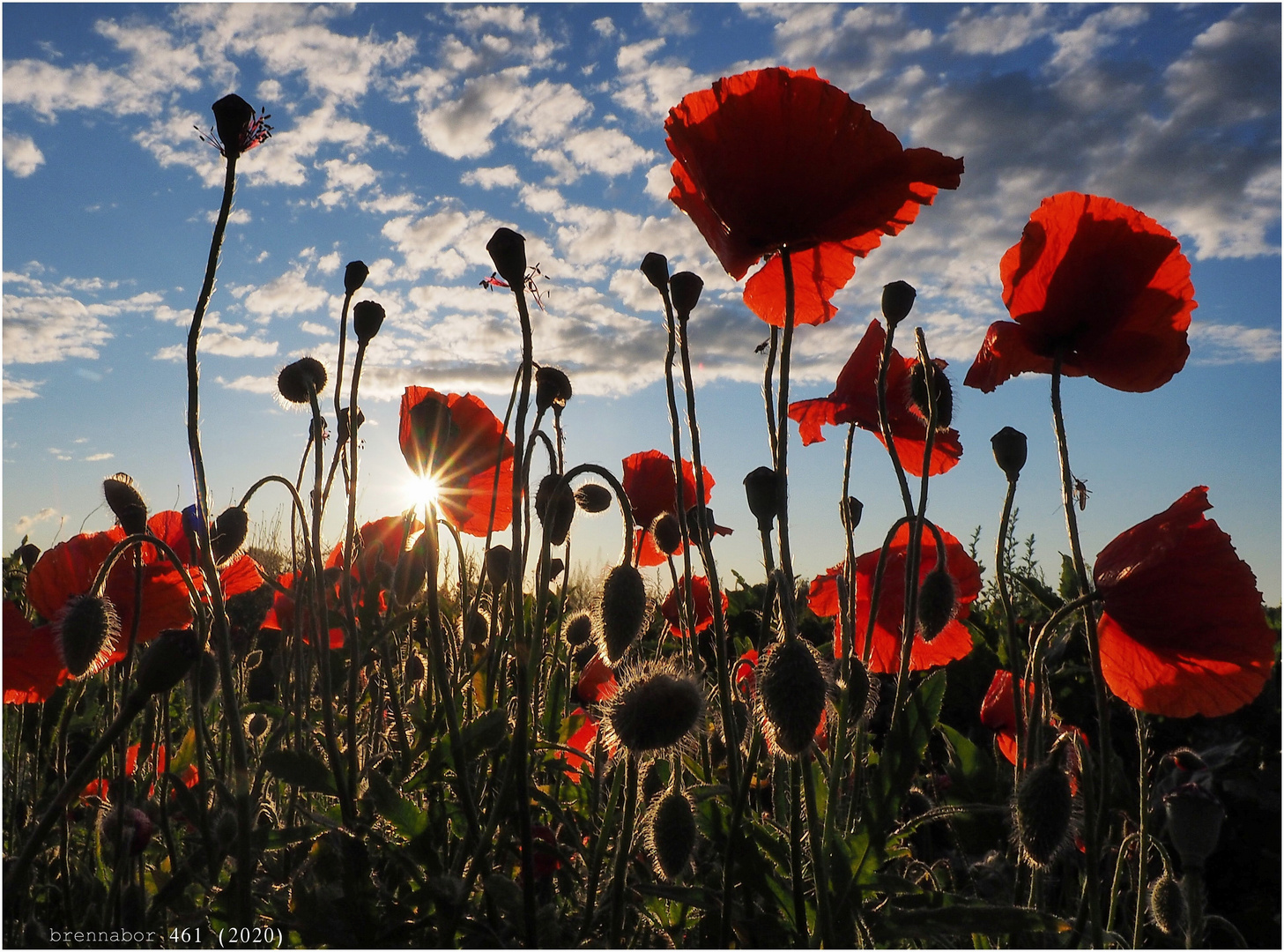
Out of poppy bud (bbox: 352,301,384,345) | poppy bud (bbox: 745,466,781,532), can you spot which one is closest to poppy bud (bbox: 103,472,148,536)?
poppy bud (bbox: 352,301,384,345)

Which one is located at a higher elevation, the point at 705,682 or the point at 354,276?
the point at 354,276

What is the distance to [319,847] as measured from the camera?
1514 millimetres

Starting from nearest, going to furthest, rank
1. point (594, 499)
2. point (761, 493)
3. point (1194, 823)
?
point (761, 493) < point (1194, 823) < point (594, 499)

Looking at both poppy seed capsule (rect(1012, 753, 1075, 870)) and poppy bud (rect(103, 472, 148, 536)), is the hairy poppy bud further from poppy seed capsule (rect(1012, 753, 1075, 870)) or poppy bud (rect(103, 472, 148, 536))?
poppy bud (rect(103, 472, 148, 536))

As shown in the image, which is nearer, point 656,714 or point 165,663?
point 165,663

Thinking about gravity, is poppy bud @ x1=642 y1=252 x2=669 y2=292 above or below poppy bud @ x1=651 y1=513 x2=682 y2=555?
above

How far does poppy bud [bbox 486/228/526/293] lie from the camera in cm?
144

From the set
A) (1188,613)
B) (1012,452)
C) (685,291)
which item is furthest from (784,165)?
(1188,613)

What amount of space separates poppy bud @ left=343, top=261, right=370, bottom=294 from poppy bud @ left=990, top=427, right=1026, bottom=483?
1291mm

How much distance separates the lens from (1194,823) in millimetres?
1781

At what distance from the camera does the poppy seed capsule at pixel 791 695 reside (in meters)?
1.18

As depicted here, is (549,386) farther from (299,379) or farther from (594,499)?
(594,499)

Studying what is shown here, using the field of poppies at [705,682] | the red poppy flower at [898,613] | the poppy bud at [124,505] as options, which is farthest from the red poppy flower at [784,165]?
the poppy bud at [124,505]

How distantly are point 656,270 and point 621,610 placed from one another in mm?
664
